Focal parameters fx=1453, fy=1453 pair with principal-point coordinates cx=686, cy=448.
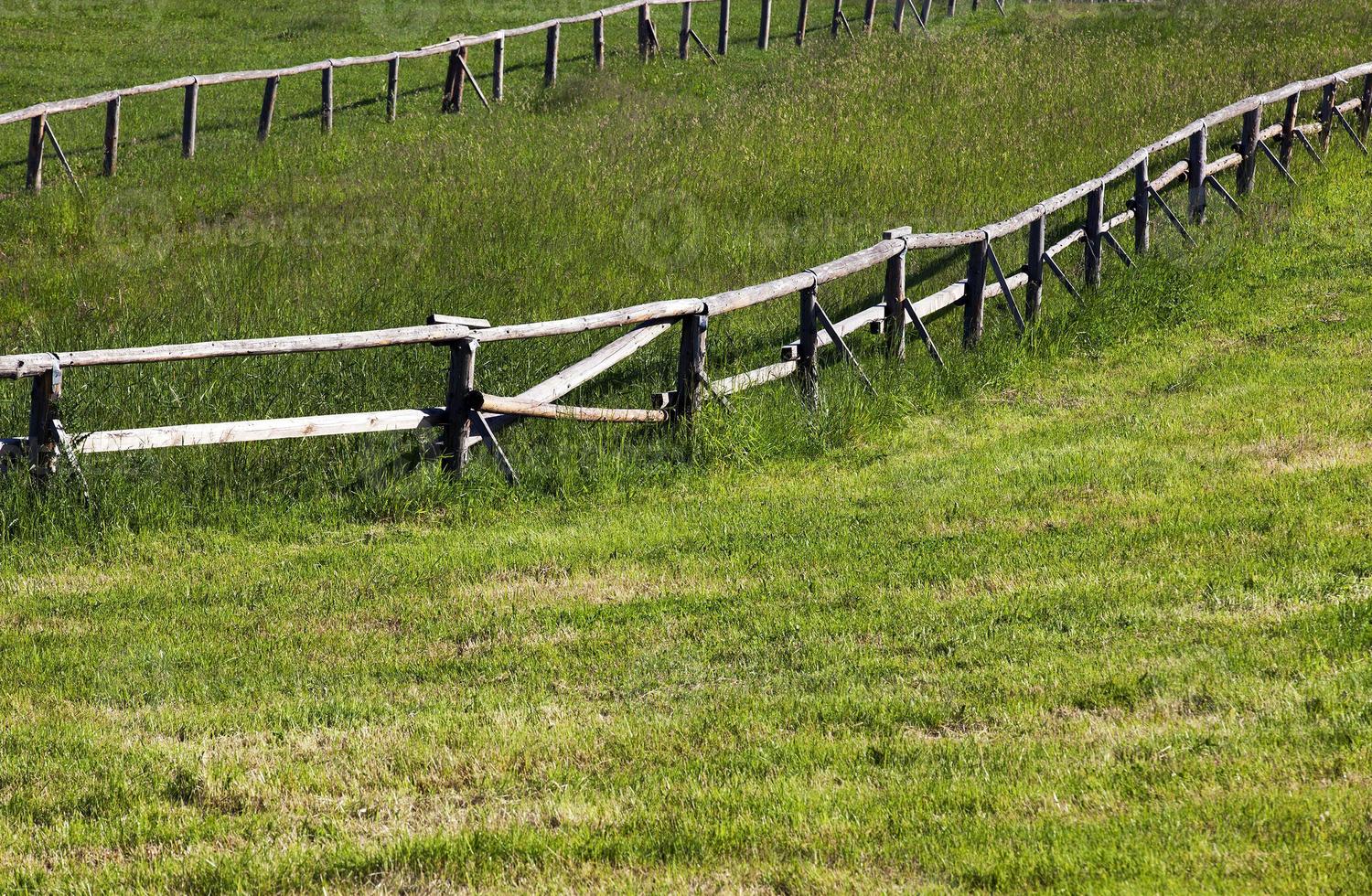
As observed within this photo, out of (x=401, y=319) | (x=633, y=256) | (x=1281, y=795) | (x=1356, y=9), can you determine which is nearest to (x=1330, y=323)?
(x=633, y=256)

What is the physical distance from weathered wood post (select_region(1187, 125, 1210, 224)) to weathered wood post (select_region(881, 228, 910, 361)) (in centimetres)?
576

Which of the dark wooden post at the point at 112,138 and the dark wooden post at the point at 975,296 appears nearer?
the dark wooden post at the point at 975,296

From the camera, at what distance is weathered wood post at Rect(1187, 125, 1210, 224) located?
51.4 feet

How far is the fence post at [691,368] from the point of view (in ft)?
31.7

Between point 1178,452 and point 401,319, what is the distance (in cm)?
636

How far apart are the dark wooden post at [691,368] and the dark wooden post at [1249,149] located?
9.64 meters

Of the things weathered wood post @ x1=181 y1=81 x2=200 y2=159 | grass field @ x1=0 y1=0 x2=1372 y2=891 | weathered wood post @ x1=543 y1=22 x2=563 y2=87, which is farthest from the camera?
weathered wood post @ x1=543 y1=22 x2=563 y2=87

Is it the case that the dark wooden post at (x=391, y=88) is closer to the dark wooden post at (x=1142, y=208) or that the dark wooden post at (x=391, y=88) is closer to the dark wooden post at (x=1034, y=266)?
the dark wooden post at (x=1142, y=208)

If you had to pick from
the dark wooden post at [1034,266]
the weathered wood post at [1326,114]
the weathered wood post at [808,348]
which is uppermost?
the weathered wood post at [1326,114]

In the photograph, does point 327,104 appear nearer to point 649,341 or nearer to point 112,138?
point 112,138

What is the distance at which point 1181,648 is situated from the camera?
567 cm

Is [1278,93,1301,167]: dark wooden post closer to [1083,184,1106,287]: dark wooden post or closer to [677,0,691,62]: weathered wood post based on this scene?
[1083,184,1106,287]: dark wooden post

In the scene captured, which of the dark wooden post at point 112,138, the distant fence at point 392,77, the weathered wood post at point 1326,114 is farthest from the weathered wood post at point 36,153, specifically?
the weathered wood post at point 1326,114

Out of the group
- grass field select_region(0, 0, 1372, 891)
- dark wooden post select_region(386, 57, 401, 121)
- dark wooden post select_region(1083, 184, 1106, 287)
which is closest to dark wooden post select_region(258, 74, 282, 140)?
dark wooden post select_region(386, 57, 401, 121)
